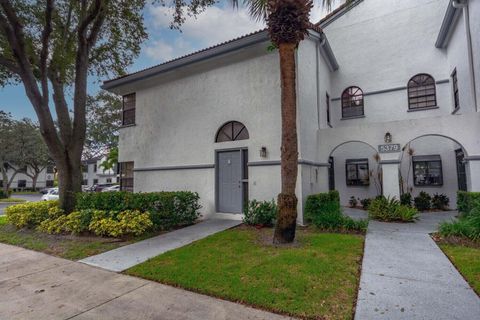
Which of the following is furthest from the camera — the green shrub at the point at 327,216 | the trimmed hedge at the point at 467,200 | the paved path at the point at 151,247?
the green shrub at the point at 327,216

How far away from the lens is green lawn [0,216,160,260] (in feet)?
21.1

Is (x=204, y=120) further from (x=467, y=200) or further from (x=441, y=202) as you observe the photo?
(x=441, y=202)

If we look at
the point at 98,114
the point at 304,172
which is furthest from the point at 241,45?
the point at 98,114

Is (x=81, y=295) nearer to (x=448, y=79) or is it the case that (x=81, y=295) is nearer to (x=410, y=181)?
(x=410, y=181)

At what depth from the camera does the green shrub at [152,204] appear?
26.8ft

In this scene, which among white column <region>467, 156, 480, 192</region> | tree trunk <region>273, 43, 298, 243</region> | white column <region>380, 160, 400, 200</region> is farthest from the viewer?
white column <region>380, 160, 400, 200</region>

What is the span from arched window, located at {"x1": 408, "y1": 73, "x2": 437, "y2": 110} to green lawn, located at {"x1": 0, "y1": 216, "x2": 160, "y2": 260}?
12284 millimetres

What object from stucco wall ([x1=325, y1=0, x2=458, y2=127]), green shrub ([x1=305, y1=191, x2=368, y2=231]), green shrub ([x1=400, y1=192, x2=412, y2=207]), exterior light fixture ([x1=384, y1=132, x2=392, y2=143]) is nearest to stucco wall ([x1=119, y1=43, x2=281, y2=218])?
green shrub ([x1=305, y1=191, x2=368, y2=231])

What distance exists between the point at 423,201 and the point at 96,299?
41.1 ft

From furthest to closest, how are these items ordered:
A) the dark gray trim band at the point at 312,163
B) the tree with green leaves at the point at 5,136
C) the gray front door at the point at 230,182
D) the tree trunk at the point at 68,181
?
1. the tree with green leaves at the point at 5,136
2. the gray front door at the point at 230,182
3. the tree trunk at the point at 68,181
4. the dark gray trim band at the point at 312,163

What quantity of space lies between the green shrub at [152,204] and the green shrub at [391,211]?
6404mm

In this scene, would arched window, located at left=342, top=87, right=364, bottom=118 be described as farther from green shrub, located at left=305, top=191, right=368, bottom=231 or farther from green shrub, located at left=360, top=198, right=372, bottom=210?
green shrub, located at left=305, top=191, right=368, bottom=231

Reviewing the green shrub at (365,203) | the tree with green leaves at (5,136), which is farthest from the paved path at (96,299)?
the tree with green leaves at (5,136)

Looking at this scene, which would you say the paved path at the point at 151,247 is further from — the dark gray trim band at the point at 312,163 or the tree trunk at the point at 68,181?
the tree trunk at the point at 68,181
